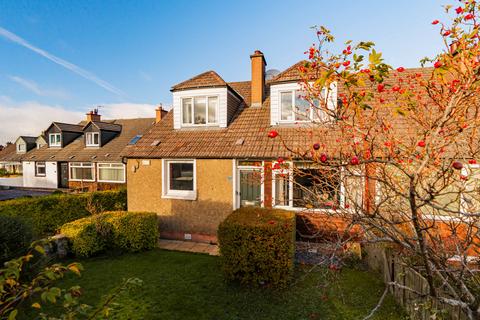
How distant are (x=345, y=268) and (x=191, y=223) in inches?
232

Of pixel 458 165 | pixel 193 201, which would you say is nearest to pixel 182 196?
pixel 193 201

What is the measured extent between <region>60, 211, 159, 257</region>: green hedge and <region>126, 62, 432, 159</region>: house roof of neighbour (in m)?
2.89

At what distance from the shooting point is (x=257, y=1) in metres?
7.73

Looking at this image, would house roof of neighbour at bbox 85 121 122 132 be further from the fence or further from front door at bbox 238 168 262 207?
the fence

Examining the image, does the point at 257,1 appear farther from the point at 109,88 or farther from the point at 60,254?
the point at 109,88

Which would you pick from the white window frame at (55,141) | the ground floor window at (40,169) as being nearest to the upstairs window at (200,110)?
the white window frame at (55,141)

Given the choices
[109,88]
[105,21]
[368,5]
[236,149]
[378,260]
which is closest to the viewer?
[368,5]

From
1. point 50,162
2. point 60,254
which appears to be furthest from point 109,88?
point 60,254

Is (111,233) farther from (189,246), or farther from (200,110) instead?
(200,110)

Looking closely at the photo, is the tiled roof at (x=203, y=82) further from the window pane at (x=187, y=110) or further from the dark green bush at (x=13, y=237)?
the dark green bush at (x=13, y=237)

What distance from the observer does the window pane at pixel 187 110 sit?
35.8 feet

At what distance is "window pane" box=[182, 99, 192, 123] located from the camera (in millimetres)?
10898

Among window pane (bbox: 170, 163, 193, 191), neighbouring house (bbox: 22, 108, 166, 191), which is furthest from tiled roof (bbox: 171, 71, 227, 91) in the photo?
neighbouring house (bbox: 22, 108, 166, 191)

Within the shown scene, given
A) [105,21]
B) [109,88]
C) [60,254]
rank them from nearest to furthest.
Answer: [60,254]
[105,21]
[109,88]
